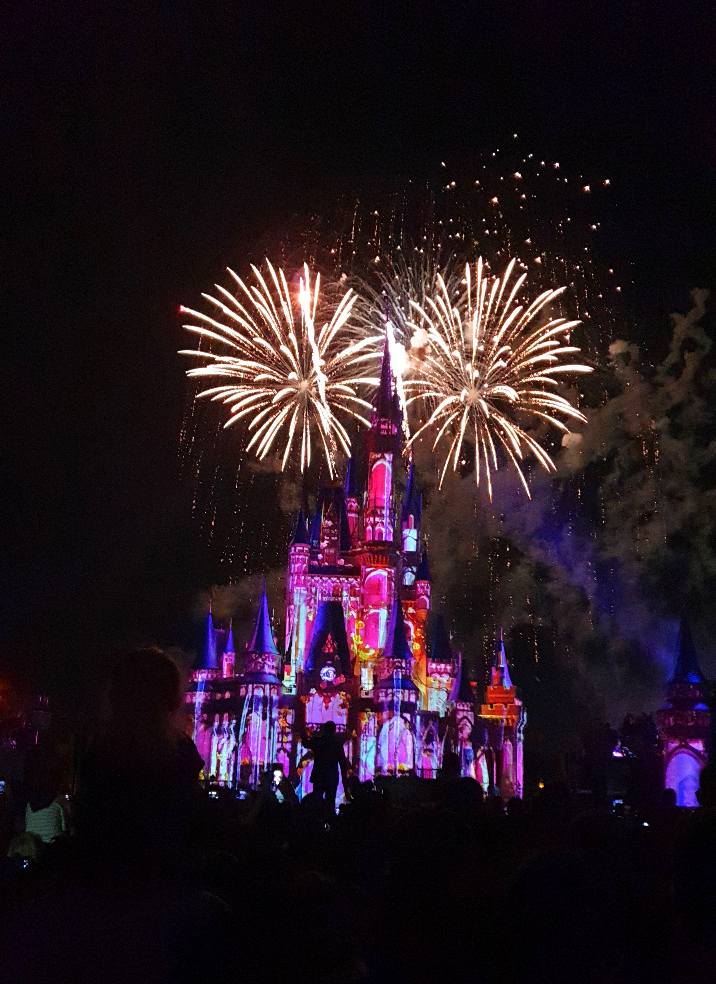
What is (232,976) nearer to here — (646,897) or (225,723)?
(646,897)

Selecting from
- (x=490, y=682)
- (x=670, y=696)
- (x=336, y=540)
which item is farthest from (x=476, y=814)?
(x=490, y=682)

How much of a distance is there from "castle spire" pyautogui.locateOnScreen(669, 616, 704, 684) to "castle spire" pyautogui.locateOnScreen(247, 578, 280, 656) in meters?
28.7

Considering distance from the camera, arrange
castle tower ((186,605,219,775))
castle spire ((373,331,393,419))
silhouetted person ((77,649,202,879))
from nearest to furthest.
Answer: silhouetted person ((77,649,202,879)) → castle tower ((186,605,219,775)) → castle spire ((373,331,393,419))

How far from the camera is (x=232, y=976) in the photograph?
3.83m

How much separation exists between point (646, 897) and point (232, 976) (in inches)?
80.2

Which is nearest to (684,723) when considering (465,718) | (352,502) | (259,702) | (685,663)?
(685,663)

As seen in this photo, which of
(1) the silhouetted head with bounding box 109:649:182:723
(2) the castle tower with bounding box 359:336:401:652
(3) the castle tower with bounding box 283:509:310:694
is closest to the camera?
(1) the silhouetted head with bounding box 109:649:182:723

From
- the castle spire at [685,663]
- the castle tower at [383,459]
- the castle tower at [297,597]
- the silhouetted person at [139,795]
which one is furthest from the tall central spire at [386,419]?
the silhouetted person at [139,795]

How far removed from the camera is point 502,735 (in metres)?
83.6

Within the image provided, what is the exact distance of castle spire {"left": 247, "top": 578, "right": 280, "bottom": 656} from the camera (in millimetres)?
74938

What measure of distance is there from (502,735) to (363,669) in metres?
14.8

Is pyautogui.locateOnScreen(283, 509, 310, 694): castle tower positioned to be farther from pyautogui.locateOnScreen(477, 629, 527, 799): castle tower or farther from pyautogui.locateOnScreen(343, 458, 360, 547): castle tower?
pyautogui.locateOnScreen(477, 629, 527, 799): castle tower

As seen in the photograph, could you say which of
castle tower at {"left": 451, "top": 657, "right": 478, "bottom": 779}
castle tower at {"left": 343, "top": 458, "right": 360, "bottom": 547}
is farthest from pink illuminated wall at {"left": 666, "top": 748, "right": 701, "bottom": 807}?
castle tower at {"left": 343, "top": 458, "right": 360, "bottom": 547}

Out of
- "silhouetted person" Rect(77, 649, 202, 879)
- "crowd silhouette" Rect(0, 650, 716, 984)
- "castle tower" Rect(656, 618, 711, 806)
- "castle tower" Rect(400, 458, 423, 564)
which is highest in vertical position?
"castle tower" Rect(400, 458, 423, 564)
